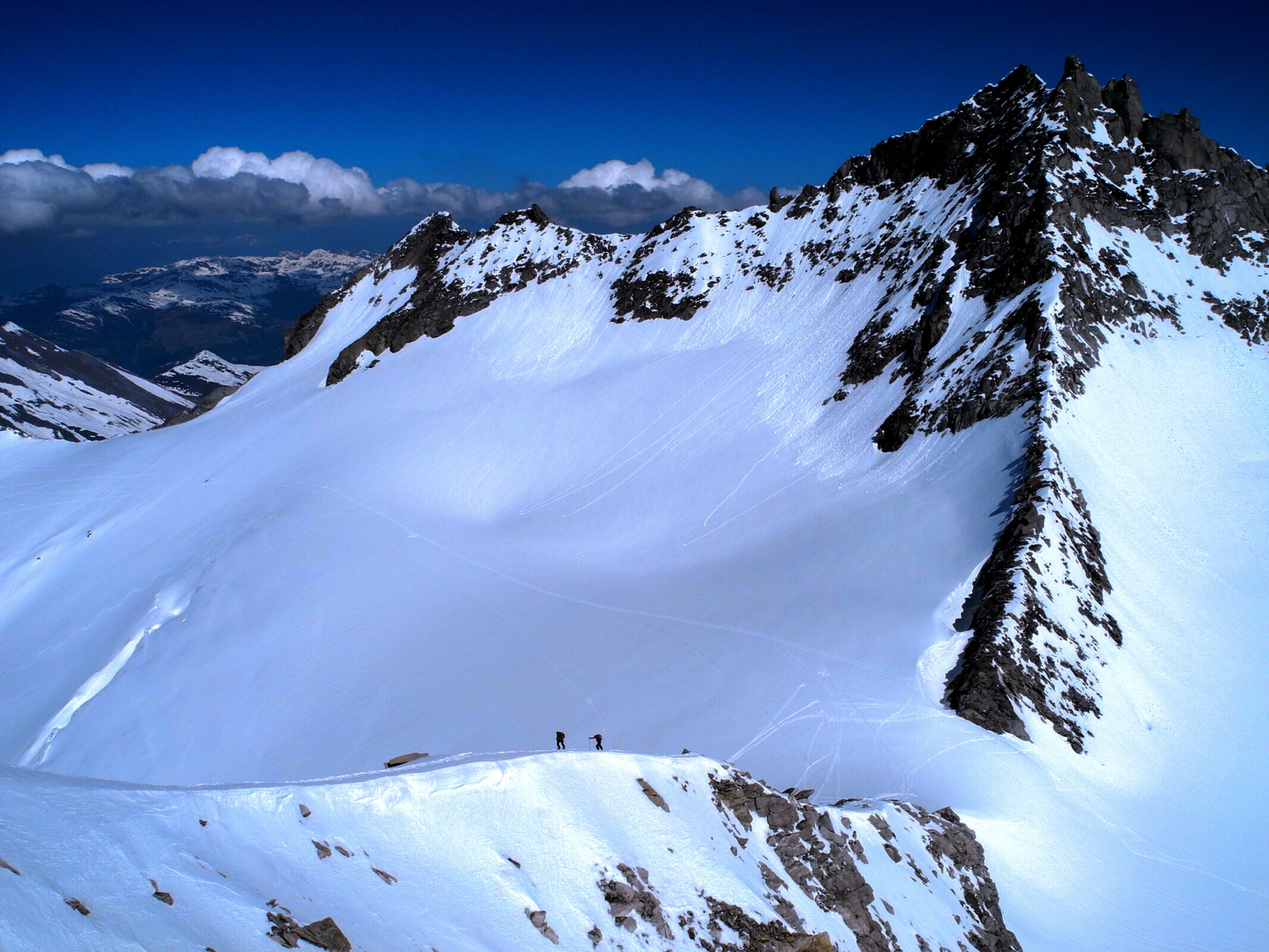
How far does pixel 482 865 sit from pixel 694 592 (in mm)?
23083

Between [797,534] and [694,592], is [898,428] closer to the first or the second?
[797,534]

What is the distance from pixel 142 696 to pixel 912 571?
1306 inches

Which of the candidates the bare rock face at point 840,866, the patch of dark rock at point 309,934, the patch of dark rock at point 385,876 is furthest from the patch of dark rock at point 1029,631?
the patch of dark rock at point 309,934

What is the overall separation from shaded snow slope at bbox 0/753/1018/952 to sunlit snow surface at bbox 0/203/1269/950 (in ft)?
18.7

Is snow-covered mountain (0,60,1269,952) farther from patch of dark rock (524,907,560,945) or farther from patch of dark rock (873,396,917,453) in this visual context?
patch of dark rock (873,396,917,453)

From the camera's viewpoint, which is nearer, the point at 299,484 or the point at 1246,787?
the point at 1246,787

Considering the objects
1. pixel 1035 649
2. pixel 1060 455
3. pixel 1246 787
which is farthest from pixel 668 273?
pixel 1246 787

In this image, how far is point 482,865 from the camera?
37.9 feet

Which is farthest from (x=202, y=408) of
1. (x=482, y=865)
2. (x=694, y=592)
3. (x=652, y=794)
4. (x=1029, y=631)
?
(x=482, y=865)

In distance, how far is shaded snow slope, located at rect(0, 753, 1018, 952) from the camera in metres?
9.09

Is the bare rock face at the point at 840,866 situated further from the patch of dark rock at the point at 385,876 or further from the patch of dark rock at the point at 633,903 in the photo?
the patch of dark rock at the point at 385,876

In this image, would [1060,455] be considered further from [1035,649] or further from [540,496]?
[540,496]

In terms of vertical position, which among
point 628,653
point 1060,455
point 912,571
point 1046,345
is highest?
point 1046,345

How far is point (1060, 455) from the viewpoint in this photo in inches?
1267
